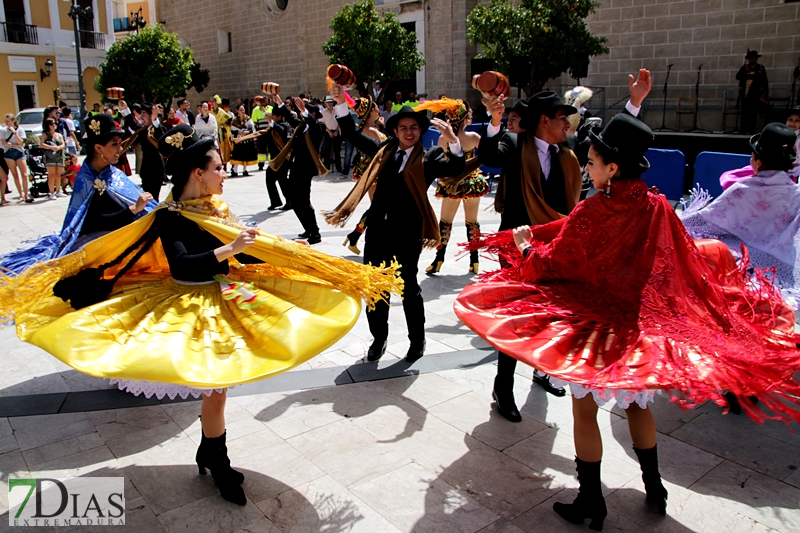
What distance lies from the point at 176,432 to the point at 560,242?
2577 mm

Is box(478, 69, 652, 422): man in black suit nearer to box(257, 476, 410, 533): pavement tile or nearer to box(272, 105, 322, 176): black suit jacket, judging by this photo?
box(257, 476, 410, 533): pavement tile

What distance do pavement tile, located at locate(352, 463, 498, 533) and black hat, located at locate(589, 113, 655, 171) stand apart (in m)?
1.82

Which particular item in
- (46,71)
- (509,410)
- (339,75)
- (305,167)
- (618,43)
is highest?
(46,71)

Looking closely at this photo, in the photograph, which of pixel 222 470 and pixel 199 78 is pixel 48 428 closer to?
pixel 222 470

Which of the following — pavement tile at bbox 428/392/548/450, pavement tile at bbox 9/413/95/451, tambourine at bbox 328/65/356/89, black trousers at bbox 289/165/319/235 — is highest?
tambourine at bbox 328/65/356/89

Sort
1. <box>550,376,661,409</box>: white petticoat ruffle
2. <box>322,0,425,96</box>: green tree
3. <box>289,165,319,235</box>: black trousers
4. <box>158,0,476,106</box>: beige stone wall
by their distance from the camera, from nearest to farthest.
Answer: <box>550,376,661,409</box>: white petticoat ruffle, <box>289,165,319,235</box>: black trousers, <box>322,0,425,96</box>: green tree, <box>158,0,476,106</box>: beige stone wall


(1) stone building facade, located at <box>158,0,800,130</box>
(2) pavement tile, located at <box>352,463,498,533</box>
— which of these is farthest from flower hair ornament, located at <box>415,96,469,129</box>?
(1) stone building facade, located at <box>158,0,800,130</box>

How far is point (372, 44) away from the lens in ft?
63.9

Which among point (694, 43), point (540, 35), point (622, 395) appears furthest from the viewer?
point (694, 43)

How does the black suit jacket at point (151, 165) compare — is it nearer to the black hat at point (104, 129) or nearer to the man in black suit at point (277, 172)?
the man in black suit at point (277, 172)

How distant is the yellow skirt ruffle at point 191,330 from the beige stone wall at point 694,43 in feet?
50.4

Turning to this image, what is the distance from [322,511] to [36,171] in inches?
549

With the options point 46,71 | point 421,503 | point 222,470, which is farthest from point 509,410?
point 46,71

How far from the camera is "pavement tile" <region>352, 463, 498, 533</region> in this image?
3.04 m
